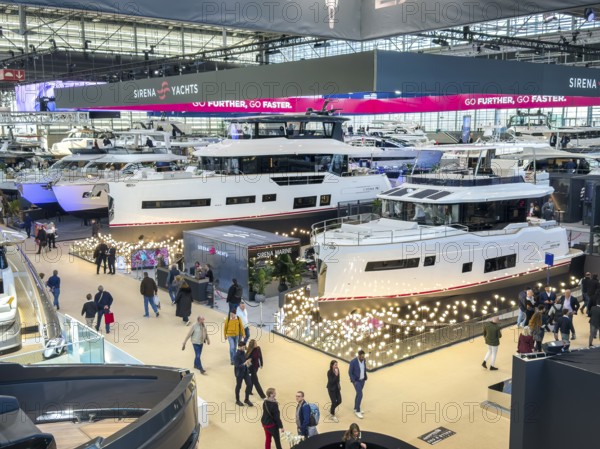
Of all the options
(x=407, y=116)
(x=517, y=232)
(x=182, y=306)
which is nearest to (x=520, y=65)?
(x=517, y=232)

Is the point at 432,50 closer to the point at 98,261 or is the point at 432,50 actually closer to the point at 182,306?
the point at 98,261

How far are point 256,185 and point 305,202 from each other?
6.37ft

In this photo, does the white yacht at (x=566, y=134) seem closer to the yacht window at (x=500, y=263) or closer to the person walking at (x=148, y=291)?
the yacht window at (x=500, y=263)

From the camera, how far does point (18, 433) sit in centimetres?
236

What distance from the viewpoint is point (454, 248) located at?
43.0 ft

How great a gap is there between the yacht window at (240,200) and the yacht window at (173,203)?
27.2 inches

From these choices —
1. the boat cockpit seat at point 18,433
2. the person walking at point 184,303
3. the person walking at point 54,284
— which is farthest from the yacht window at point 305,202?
the boat cockpit seat at point 18,433

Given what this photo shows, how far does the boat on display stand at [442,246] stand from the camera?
12.2 m

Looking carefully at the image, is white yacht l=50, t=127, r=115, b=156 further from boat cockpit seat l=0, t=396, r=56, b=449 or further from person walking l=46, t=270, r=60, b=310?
boat cockpit seat l=0, t=396, r=56, b=449

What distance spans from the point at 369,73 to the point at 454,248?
697 cm

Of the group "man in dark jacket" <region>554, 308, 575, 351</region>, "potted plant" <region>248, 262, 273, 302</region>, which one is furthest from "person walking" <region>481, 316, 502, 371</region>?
"potted plant" <region>248, 262, 273, 302</region>

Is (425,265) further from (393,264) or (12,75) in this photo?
(12,75)

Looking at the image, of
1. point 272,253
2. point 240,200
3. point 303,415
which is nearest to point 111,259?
point 272,253

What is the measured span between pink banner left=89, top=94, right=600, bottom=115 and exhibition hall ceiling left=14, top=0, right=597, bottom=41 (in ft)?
33.2
